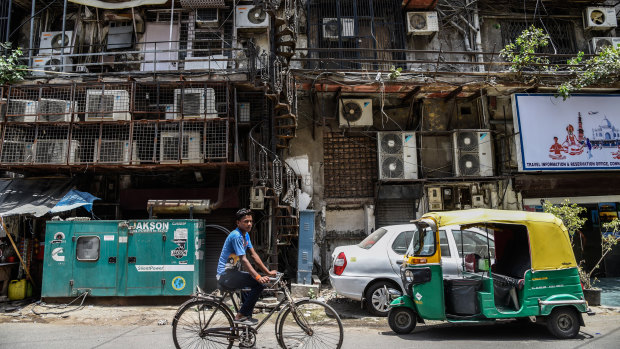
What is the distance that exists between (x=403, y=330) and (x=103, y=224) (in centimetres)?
717

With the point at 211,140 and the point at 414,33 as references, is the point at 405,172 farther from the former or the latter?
the point at 211,140

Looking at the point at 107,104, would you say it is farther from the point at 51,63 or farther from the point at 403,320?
the point at 403,320

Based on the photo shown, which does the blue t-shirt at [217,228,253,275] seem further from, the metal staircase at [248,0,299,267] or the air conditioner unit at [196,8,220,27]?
the air conditioner unit at [196,8,220,27]

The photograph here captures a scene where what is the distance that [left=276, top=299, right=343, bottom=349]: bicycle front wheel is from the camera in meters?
4.48

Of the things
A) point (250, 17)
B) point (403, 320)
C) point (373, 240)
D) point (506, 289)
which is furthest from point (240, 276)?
point (250, 17)

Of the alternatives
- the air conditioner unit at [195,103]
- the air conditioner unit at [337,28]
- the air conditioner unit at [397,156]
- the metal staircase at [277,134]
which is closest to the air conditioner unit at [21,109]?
the air conditioner unit at [195,103]

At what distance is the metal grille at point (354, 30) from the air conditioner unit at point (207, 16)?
3026 mm

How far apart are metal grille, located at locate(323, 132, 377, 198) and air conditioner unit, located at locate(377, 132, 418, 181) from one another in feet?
1.73

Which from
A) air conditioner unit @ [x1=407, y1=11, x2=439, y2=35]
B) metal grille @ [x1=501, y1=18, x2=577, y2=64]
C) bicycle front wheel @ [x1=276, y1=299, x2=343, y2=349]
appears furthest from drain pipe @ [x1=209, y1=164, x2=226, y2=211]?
metal grille @ [x1=501, y1=18, x2=577, y2=64]

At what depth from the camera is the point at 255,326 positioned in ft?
15.2

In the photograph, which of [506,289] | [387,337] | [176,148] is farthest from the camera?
[176,148]

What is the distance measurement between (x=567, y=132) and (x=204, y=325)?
1208cm

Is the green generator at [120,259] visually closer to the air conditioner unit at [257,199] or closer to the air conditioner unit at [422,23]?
the air conditioner unit at [257,199]

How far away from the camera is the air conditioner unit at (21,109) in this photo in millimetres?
10078
